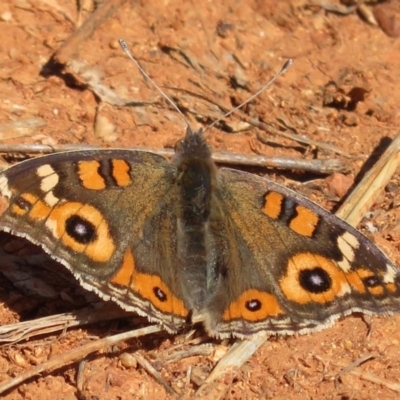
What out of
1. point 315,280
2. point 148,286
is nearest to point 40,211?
point 148,286

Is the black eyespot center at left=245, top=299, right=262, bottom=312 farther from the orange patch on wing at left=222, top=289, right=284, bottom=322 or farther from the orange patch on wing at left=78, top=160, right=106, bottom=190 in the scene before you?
the orange patch on wing at left=78, top=160, right=106, bottom=190

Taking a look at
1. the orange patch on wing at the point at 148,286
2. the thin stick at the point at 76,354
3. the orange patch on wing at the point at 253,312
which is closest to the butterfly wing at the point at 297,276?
the orange patch on wing at the point at 253,312

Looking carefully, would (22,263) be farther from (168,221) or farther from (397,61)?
(397,61)

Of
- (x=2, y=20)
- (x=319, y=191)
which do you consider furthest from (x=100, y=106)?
(x=319, y=191)

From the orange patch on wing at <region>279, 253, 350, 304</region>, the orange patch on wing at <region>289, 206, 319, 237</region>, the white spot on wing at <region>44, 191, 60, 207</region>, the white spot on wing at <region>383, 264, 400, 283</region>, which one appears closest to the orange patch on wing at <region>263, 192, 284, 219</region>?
the orange patch on wing at <region>289, 206, 319, 237</region>

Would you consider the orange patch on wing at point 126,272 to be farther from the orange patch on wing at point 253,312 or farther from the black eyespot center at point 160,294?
the orange patch on wing at point 253,312
